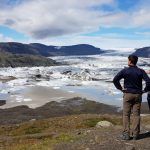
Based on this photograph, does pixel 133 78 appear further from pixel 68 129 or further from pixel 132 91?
pixel 68 129

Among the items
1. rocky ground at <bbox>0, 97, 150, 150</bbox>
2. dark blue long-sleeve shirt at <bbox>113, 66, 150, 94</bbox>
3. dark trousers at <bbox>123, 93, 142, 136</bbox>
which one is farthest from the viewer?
rocky ground at <bbox>0, 97, 150, 150</bbox>

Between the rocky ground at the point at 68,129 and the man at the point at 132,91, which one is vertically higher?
the man at the point at 132,91

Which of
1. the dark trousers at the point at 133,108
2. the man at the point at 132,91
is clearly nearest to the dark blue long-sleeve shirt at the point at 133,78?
the man at the point at 132,91

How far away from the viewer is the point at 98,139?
716 inches

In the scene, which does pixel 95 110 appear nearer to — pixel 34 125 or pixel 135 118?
pixel 34 125

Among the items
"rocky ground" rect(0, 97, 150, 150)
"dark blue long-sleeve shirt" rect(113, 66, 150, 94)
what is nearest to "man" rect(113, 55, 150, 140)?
"dark blue long-sleeve shirt" rect(113, 66, 150, 94)

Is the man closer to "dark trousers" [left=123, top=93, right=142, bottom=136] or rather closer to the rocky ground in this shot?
"dark trousers" [left=123, top=93, right=142, bottom=136]

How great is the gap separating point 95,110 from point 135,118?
6456 cm

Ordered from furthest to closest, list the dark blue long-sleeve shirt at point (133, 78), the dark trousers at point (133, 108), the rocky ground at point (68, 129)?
the rocky ground at point (68, 129) → the dark trousers at point (133, 108) → the dark blue long-sleeve shirt at point (133, 78)

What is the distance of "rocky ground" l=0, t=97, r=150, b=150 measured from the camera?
17.6 m

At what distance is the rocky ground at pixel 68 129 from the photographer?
57.8 ft

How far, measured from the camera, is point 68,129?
32875 millimetres

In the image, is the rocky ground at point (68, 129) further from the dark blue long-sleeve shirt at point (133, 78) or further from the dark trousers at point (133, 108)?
the dark blue long-sleeve shirt at point (133, 78)

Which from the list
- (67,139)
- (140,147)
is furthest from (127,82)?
(67,139)
